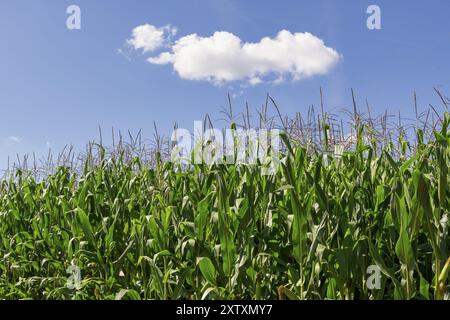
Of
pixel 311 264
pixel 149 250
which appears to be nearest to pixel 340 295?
pixel 311 264

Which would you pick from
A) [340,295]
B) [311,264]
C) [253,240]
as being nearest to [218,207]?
[253,240]

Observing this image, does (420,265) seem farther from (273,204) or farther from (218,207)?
(218,207)

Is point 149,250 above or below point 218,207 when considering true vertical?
below

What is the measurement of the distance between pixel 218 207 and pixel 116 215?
3.21 ft

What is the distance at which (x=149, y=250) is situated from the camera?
3.02m

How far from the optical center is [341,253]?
235 centimetres

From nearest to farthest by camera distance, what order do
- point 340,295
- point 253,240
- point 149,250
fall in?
1. point 340,295
2. point 253,240
3. point 149,250

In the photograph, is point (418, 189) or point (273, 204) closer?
point (418, 189)
